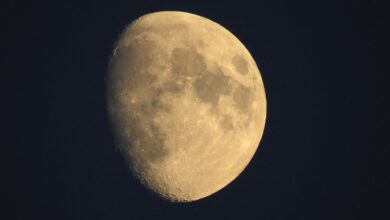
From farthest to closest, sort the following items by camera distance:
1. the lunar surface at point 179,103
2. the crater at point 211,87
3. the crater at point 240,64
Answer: the crater at point 240,64, the crater at point 211,87, the lunar surface at point 179,103

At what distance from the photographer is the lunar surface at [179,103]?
5.48 m

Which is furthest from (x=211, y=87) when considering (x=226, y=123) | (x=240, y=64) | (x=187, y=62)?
(x=240, y=64)

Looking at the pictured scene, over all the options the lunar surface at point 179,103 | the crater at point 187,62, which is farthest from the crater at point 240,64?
the crater at point 187,62

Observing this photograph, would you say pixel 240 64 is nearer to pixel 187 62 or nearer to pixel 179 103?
pixel 187 62

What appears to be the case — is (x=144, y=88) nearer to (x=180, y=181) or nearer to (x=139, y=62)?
(x=139, y=62)

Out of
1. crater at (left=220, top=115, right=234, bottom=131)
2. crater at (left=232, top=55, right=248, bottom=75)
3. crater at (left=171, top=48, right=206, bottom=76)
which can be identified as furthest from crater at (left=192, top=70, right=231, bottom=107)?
crater at (left=232, top=55, right=248, bottom=75)

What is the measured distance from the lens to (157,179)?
6031mm

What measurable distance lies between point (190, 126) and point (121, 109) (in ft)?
3.94

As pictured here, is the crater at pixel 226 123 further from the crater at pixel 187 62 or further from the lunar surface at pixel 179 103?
the crater at pixel 187 62

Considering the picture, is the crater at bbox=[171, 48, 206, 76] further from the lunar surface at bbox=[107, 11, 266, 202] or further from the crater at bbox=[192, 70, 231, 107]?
the crater at bbox=[192, 70, 231, 107]

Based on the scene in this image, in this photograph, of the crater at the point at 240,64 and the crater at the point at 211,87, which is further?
the crater at the point at 240,64

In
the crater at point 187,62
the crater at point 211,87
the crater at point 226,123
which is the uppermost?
the crater at point 187,62

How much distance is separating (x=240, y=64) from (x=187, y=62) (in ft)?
3.89

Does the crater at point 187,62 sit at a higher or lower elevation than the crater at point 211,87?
higher
